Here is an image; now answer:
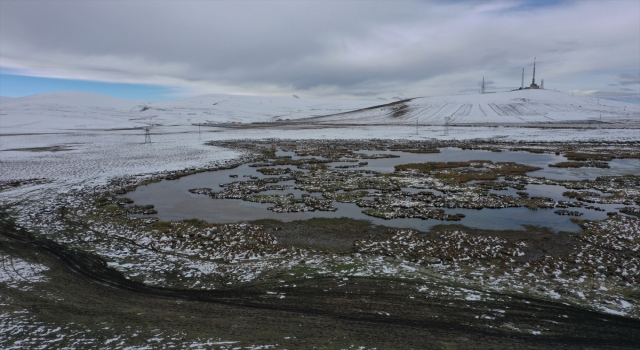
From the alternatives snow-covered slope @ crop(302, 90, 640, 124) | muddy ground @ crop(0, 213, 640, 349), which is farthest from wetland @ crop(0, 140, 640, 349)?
snow-covered slope @ crop(302, 90, 640, 124)

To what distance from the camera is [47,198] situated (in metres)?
24.5

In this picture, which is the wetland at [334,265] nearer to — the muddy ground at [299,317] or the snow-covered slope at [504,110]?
the muddy ground at [299,317]

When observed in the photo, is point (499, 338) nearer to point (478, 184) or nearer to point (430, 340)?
point (430, 340)

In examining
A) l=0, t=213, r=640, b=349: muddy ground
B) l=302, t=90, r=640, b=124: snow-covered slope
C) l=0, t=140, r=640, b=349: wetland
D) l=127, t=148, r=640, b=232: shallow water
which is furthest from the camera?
l=302, t=90, r=640, b=124: snow-covered slope

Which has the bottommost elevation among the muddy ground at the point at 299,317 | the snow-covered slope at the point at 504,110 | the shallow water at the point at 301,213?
the muddy ground at the point at 299,317

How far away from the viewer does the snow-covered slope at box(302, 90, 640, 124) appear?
12962cm

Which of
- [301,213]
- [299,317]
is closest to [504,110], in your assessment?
[301,213]

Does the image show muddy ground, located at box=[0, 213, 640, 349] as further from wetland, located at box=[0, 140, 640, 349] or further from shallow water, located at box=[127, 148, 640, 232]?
shallow water, located at box=[127, 148, 640, 232]

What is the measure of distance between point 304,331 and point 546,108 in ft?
565

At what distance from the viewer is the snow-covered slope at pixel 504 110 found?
5103 inches

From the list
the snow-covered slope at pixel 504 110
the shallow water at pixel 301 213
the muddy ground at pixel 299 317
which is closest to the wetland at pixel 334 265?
the muddy ground at pixel 299 317

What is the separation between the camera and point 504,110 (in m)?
150

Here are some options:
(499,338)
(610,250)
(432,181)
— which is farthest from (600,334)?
(432,181)

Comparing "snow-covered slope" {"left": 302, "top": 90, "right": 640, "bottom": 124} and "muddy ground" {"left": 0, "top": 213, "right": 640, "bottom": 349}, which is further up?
"snow-covered slope" {"left": 302, "top": 90, "right": 640, "bottom": 124}
